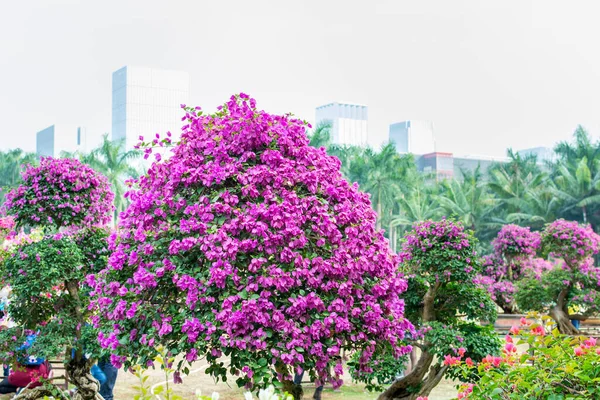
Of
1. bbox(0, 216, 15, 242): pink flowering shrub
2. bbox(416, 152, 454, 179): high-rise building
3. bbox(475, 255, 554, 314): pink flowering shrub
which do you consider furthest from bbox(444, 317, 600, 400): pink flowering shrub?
bbox(416, 152, 454, 179): high-rise building

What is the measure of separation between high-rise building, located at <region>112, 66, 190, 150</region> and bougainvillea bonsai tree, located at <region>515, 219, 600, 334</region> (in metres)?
85.3

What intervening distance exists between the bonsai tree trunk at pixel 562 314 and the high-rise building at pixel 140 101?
8546 centimetres

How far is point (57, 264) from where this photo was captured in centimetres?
682

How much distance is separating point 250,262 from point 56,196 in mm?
3034

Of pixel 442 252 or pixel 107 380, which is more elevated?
pixel 442 252

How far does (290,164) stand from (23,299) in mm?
3411

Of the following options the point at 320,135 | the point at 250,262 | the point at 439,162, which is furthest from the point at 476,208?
the point at 439,162

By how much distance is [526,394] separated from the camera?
137 inches

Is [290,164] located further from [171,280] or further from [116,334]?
[116,334]

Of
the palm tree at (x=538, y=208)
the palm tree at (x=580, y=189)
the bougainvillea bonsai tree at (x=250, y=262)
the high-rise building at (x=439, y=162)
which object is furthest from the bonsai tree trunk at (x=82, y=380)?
the high-rise building at (x=439, y=162)

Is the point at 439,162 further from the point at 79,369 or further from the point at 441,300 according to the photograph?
the point at 79,369

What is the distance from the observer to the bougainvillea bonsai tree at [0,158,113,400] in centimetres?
684

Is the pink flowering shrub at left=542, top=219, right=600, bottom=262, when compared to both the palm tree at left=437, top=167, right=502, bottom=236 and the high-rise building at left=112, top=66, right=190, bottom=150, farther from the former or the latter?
Result: the high-rise building at left=112, top=66, right=190, bottom=150

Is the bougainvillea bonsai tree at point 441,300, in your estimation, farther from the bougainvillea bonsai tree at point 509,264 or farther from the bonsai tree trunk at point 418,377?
the bougainvillea bonsai tree at point 509,264
